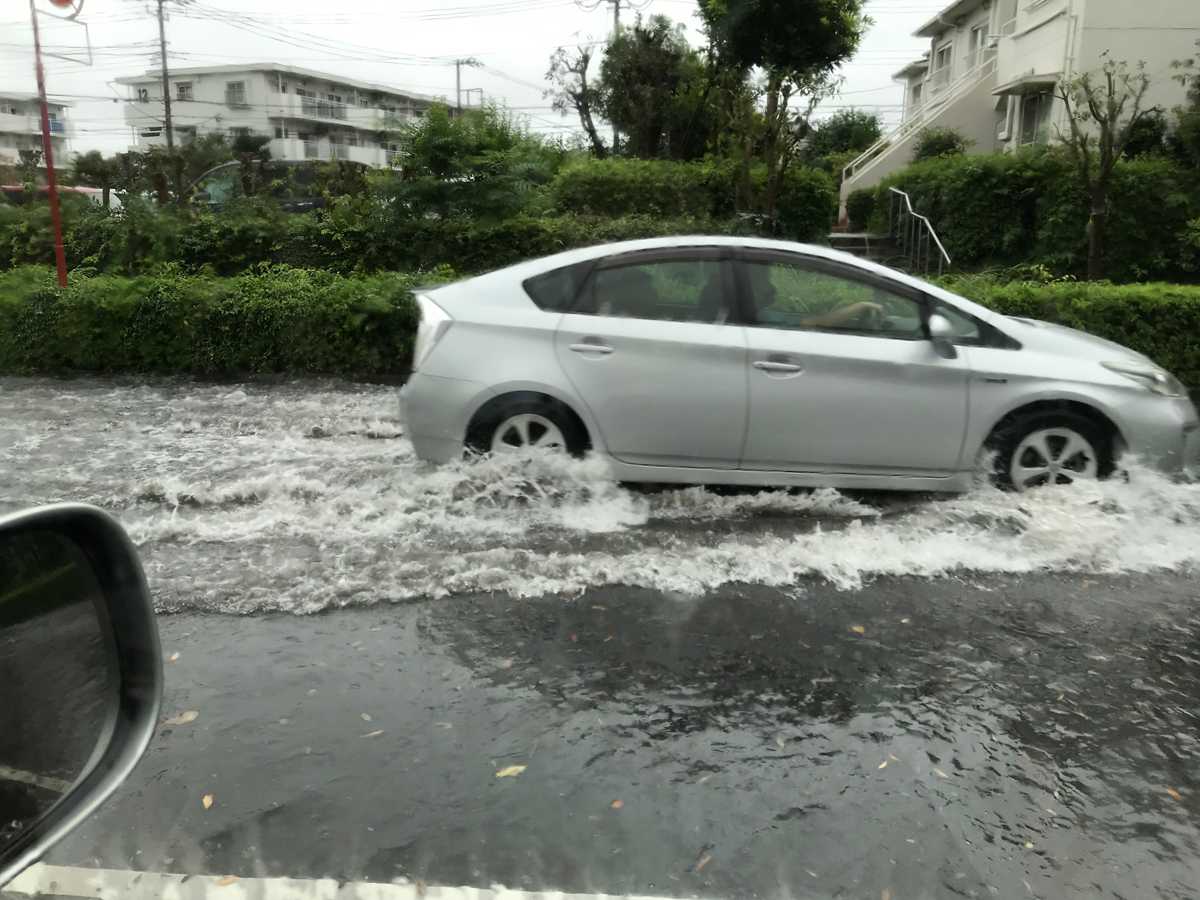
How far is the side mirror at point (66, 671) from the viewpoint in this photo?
1.57 m

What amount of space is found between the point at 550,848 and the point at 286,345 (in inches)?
355

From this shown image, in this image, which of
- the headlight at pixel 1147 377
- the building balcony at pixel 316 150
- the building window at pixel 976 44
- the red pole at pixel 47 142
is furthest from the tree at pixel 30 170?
the building balcony at pixel 316 150

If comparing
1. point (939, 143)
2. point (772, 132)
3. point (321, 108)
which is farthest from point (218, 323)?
point (321, 108)

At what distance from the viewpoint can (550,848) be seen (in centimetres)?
309

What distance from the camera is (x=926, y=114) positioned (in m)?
30.2

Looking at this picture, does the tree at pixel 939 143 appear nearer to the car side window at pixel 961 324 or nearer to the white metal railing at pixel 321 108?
the car side window at pixel 961 324

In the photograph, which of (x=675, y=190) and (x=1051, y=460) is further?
(x=675, y=190)

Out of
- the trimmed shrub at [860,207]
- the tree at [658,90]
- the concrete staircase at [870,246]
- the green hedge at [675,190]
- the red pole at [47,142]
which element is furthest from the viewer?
the trimmed shrub at [860,207]

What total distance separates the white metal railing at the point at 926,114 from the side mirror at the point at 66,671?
29680mm

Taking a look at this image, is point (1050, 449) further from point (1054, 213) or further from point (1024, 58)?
point (1024, 58)

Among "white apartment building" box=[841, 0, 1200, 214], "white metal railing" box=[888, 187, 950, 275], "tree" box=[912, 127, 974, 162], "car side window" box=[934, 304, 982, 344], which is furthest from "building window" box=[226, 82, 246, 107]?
"car side window" box=[934, 304, 982, 344]

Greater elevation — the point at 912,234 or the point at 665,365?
the point at 912,234

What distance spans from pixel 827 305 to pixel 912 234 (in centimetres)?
1492

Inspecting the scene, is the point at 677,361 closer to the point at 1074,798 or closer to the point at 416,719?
the point at 416,719
